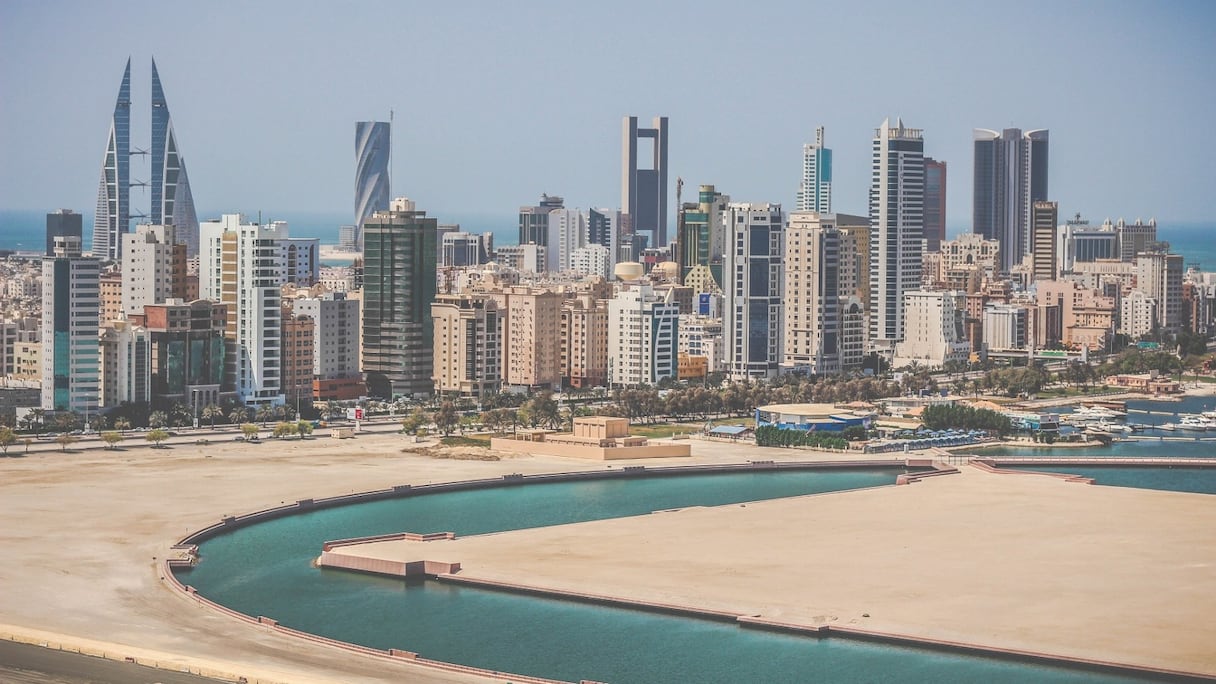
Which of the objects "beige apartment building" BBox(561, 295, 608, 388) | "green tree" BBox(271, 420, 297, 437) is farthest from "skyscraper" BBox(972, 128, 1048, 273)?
"green tree" BBox(271, 420, 297, 437)

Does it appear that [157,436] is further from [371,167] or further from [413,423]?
[371,167]

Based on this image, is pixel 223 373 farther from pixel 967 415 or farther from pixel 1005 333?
pixel 1005 333

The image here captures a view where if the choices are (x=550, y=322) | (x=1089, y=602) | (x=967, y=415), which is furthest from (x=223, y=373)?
(x=1089, y=602)

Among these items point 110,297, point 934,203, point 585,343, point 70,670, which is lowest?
point 70,670

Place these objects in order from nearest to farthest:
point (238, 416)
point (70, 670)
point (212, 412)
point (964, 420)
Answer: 1. point (70, 670)
2. point (212, 412)
3. point (238, 416)
4. point (964, 420)

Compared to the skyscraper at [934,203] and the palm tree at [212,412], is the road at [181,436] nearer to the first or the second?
the palm tree at [212,412]

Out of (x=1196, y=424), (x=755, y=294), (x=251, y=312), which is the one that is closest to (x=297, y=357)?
(x=251, y=312)

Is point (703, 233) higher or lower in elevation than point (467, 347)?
higher
